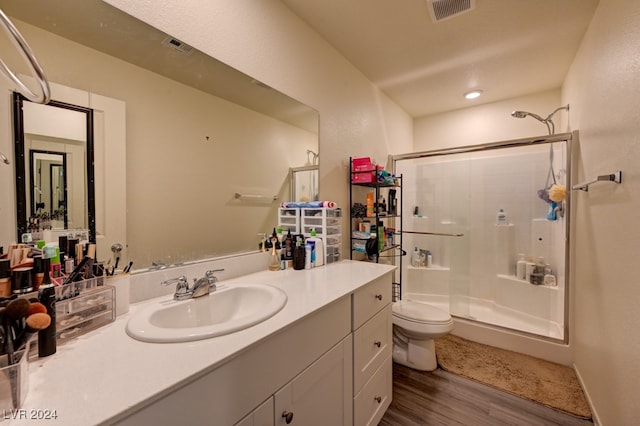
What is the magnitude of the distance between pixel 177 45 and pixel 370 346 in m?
1.62

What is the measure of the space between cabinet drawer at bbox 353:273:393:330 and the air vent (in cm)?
128

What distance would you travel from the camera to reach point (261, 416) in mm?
736

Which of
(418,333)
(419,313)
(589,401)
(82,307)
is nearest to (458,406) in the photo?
(418,333)

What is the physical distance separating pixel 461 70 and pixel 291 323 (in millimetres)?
2526

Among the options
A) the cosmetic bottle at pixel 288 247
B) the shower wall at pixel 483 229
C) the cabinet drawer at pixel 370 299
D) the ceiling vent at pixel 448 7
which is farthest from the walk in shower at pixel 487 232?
the cosmetic bottle at pixel 288 247

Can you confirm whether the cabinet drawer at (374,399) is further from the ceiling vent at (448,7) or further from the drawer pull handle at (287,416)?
the ceiling vent at (448,7)

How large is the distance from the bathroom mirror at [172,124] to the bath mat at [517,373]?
1796 millimetres

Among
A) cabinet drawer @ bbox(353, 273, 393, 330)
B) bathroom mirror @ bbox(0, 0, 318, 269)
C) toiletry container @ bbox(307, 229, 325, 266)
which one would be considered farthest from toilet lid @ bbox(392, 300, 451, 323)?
bathroom mirror @ bbox(0, 0, 318, 269)

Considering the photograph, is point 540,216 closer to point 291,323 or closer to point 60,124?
point 291,323

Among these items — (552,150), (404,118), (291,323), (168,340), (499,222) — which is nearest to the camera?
(168,340)

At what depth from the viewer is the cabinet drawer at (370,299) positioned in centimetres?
120

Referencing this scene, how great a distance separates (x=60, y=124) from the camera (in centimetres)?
85

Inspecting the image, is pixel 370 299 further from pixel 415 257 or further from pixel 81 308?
pixel 415 257

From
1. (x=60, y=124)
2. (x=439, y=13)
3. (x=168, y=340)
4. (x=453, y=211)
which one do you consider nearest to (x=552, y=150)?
(x=453, y=211)
